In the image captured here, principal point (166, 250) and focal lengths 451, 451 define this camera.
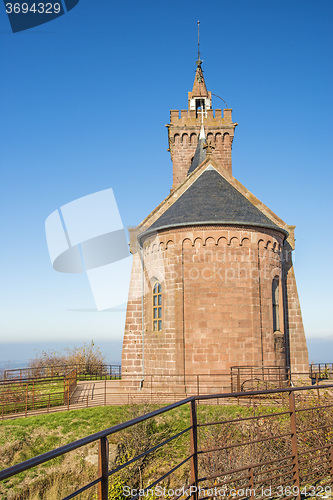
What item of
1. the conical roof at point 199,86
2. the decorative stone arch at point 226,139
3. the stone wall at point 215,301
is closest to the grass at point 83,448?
the stone wall at point 215,301

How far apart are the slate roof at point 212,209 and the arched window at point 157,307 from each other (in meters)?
2.65

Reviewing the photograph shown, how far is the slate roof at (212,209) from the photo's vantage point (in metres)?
19.4

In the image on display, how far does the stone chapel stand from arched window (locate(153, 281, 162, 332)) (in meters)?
0.05

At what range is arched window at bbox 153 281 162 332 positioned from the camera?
2038 centimetres

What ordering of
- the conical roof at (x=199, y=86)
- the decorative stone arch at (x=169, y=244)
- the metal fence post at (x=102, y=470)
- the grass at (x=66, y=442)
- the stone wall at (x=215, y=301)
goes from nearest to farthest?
the metal fence post at (x=102, y=470), the grass at (x=66, y=442), the stone wall at (x=215, y=301), the decorative stone arch at (x=169, y=244), the conical roof at (x=199, y=86)

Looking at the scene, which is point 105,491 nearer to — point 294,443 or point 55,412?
point 294,443

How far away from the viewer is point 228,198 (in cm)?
2059

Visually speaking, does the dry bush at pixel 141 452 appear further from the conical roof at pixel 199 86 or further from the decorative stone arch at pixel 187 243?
the conical roof at pixel 199 86

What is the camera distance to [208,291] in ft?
62.5

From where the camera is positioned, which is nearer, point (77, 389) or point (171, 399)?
point (171, 399)

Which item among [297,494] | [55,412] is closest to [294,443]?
[297,494]

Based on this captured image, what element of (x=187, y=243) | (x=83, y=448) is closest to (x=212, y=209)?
(x=187, y=243)

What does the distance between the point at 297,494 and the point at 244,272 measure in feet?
45.7

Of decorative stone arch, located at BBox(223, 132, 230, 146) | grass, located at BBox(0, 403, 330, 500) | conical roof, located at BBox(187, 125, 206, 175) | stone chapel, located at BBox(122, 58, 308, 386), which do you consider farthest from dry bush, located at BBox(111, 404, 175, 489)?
decorative stone arch, located at BBox(223, 132, 230, 146)
